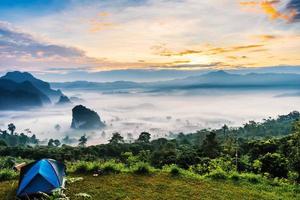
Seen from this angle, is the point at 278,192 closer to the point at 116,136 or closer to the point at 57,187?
the point at 57,187

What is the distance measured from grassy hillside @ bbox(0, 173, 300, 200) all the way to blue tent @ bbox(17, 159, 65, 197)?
1.57 ft

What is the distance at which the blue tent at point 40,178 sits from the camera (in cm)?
952

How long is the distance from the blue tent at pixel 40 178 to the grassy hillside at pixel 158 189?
0.48 meters

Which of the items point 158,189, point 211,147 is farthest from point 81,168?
point 211,147

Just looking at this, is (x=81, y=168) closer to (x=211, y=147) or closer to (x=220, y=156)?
(x=220, y=156)

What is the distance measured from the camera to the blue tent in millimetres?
9523

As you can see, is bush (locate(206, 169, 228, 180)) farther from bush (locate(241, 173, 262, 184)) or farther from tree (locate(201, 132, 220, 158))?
tree (locate(201, 132, 220, 158))

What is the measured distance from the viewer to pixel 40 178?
31.9ft

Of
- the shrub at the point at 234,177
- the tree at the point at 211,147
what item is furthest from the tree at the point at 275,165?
the tree at the point at 211,147

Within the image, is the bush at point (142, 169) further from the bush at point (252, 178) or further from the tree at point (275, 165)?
the tree at point (275, 165)

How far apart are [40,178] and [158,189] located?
145 inches

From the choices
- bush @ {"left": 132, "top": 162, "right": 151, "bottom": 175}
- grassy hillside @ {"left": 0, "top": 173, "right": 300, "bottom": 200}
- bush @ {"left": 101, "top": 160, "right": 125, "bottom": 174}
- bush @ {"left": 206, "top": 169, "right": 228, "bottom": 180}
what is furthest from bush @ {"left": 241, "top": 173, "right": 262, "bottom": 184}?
bush @ {"left": 101, "top": 160, "right": 125, "bottom": 174}

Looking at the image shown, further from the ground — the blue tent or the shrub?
the blue tent

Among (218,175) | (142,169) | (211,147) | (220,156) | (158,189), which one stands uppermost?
(142,169)
